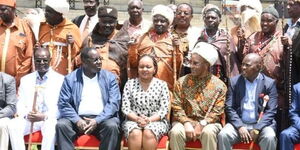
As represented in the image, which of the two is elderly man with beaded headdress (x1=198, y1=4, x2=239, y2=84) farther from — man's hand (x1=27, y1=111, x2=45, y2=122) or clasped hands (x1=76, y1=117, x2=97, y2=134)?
man's hand (x1=27, y1=111, x2=45, y2=122)

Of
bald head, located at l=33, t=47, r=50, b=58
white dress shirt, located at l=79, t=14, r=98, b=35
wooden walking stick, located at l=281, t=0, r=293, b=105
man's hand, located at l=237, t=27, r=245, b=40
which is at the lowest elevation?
wooden walking stick, located at l=281, t=0, r=293, b=105

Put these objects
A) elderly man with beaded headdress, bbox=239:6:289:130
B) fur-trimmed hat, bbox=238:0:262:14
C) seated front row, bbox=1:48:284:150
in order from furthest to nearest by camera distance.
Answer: fur-trimmed hat, bbox=238:0:262:14
elderly man with beaded headdress, bbox=239:6:289:130
seated front row, bbox=1:48:284:150

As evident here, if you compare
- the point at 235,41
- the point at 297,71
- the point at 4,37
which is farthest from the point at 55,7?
the point at 297,71

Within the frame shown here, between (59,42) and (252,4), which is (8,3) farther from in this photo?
(252,4)

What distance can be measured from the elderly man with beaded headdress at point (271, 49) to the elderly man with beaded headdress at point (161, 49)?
109 cm

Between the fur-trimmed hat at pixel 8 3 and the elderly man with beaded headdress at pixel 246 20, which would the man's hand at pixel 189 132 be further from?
the fur-trimmed hat at pixel 8 3

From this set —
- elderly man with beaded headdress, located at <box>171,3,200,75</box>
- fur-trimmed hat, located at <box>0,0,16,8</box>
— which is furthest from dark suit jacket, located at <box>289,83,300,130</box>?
fur-trimmed hat, located at <box>0,0,16,8</box>

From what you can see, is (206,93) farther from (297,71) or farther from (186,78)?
(297,71)

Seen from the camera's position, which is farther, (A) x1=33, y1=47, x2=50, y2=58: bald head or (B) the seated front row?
(A) x1=33, y1=47, x2=50, y2=58: bald head

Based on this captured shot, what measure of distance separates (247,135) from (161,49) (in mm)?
1826

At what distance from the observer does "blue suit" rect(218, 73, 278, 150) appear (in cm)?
689

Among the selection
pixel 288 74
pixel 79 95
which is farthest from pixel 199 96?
pixel 79 95

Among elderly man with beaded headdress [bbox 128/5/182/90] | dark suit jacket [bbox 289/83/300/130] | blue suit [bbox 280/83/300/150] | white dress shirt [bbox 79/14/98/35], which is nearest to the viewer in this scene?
blue suit [bbox 280/83/300/150]

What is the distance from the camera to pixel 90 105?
7238 millimetres
